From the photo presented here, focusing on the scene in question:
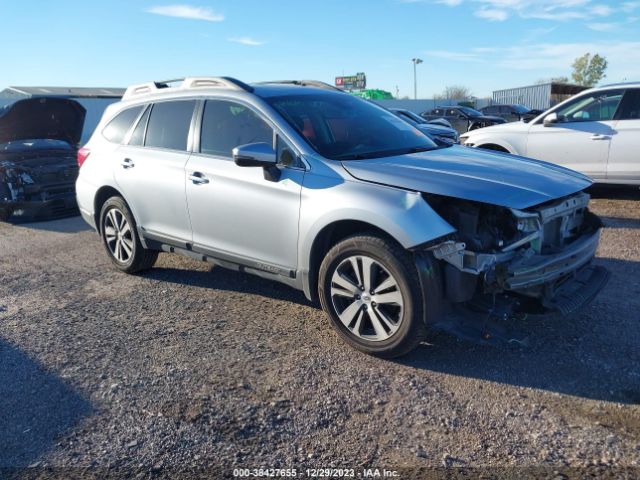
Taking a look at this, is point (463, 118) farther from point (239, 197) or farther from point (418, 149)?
point (239, 197)

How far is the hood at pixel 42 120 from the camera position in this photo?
873 centimetres

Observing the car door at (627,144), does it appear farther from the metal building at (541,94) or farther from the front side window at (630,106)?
the metal building at (541,94)

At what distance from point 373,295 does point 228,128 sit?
6.52 ft

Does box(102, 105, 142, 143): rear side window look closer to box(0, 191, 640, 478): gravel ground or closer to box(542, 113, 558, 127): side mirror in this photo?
box(0, 191, 640, 478): gravel ground

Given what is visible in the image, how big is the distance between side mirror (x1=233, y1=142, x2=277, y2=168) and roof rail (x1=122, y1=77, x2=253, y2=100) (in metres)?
0.88

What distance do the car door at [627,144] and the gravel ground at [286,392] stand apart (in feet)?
10.2

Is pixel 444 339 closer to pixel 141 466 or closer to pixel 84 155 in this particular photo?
pixel 141 466

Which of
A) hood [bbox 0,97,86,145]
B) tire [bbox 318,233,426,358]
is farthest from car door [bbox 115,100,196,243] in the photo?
hood [bbox 0,97,86,145]

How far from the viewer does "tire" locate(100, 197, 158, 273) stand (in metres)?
5.67

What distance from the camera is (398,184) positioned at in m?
3.62

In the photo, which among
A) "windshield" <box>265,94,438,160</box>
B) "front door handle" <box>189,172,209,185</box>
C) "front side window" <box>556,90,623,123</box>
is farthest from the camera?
"front side window" <box>556,90,623,123</box>

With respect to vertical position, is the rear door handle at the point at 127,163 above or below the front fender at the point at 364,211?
above

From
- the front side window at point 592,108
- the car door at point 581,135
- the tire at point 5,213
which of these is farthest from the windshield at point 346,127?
the tire at point 5,213

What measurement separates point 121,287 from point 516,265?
152 inches
